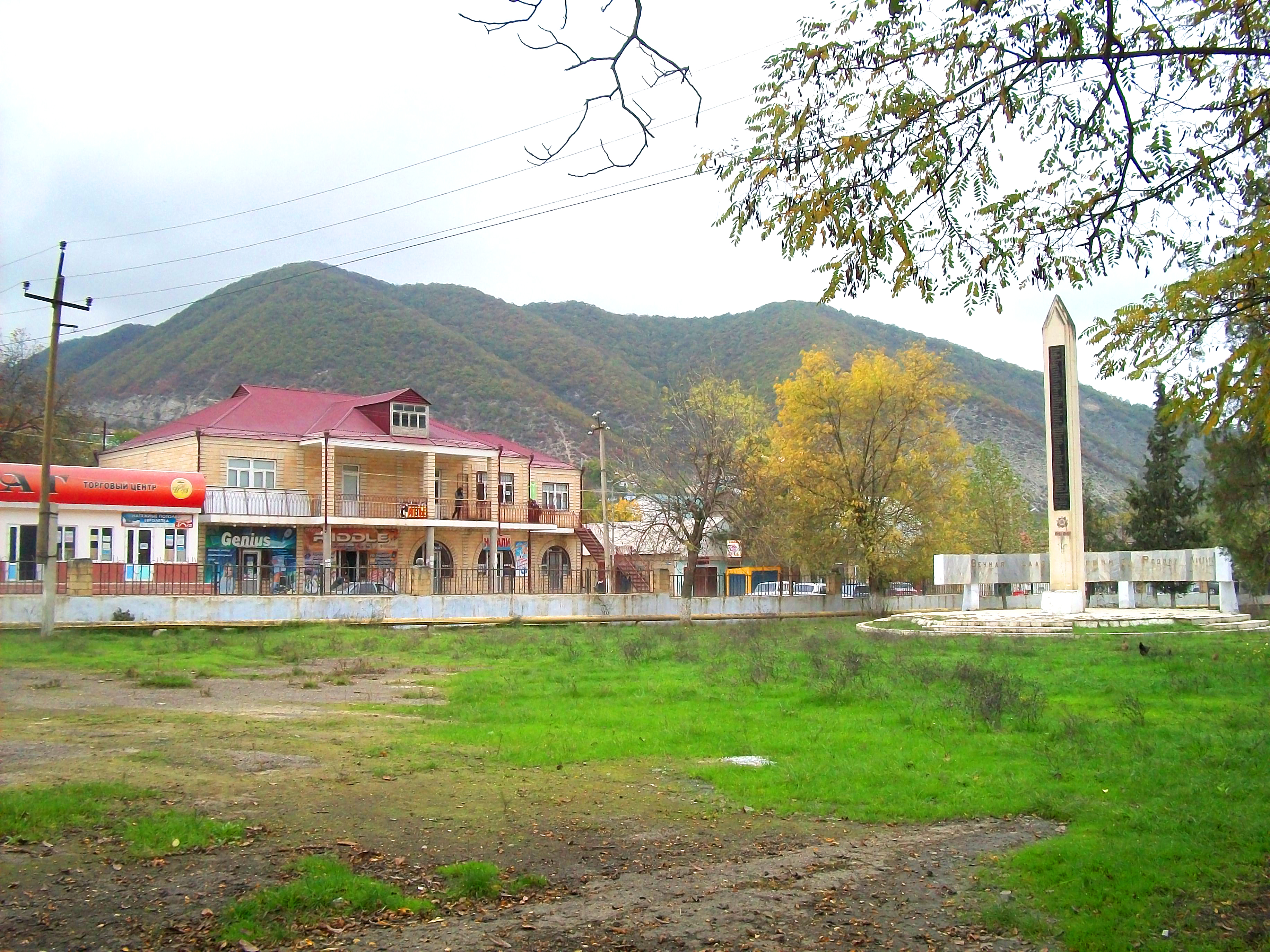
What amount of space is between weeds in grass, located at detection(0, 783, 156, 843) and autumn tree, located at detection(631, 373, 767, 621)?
3224 cm

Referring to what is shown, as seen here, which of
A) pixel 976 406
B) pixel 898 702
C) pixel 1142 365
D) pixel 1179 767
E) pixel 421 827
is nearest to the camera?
pixel 421 827

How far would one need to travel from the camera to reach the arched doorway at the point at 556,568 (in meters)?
44.0

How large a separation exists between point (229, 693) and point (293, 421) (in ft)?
102

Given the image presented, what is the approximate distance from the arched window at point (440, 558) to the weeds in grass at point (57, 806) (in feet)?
119

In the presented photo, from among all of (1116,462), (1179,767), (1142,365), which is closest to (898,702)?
(1179,767)

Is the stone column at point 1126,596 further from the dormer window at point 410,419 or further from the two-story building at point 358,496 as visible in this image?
the dormer window at point 410,419

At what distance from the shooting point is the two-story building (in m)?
40.3

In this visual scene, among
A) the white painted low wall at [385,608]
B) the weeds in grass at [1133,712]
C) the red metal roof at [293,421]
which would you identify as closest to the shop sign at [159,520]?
the red metal roof at [293,421]

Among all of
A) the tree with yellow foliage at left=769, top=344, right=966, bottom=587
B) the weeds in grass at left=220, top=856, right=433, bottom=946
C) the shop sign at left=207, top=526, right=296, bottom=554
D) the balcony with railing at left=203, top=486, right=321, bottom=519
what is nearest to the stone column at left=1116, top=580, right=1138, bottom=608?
the tree with yellow foliage at left=769, top=344, right=966, bottom=587

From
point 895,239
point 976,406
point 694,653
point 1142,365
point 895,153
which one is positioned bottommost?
point 694,653

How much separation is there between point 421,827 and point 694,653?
1595cm

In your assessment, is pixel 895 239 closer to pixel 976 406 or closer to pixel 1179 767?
pixel 1179 767

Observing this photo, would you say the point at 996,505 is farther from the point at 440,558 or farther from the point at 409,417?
the point at 409,417

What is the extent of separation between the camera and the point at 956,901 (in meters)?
6.27
